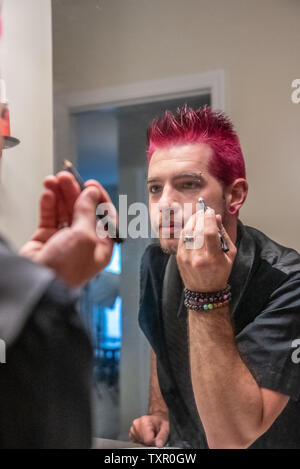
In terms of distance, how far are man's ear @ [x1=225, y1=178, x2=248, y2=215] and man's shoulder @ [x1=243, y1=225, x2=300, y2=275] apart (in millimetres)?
44

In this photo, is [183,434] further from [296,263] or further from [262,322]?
[296,263]

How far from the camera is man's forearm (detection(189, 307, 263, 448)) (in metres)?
0.95

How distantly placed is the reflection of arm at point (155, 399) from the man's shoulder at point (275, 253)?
0.29 meters

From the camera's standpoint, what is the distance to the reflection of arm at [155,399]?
101cm

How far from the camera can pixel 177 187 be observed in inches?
37.9

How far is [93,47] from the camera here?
104 cm

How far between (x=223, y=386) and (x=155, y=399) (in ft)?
0.46

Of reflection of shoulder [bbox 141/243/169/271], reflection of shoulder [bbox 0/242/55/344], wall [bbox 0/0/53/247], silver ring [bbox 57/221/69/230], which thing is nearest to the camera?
reflection of shoulder [bbox 0/242/55/344]

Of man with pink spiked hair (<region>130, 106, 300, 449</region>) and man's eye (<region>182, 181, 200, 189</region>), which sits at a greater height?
man's eye (<region>182, 181, 200, 189</region>)

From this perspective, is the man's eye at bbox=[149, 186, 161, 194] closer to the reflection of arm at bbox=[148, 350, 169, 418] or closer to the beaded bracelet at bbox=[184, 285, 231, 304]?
the beaded bracelet at bbox=[184, 285, 231, 304]

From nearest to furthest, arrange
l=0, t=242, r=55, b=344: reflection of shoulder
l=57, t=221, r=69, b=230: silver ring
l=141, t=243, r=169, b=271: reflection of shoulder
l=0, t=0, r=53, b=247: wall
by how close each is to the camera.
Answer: l=0, t=242, r=55, b=344: reflection of shoulder < l=57, t=221, r=69, b=230: silver ring < l=0, t=0, r=53, b=247: wall < l=141, t=243, r=169, b=271: reflection of shoulder

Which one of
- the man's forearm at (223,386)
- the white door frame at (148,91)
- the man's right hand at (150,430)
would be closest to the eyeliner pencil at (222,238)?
the man's forearm at (223,386)

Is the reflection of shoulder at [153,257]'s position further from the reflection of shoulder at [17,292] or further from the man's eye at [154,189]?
the reflection of shoulder at [17,292]

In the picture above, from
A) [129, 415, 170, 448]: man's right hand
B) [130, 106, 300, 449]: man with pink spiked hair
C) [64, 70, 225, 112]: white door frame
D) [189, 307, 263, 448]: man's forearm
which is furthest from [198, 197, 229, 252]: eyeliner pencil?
[129, 415, 170, 448]: man's right hand
